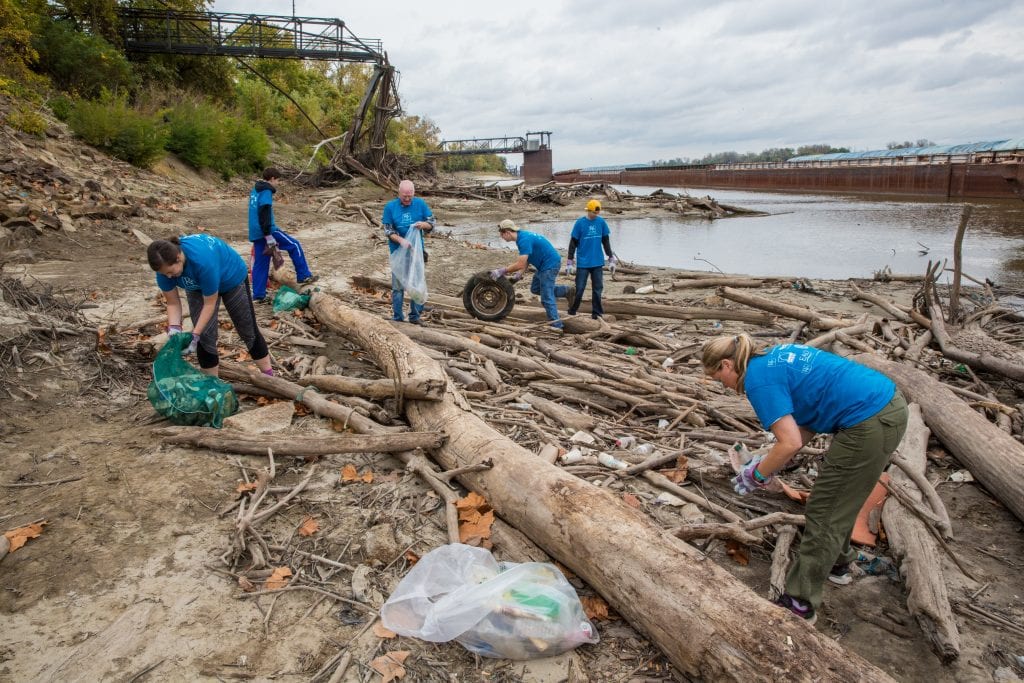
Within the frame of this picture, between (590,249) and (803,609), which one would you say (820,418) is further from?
(590,249)

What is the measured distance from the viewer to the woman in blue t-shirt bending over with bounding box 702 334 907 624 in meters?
3.15

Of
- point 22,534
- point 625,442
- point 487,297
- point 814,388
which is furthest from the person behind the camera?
point 487,297

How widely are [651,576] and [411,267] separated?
19.0 ft

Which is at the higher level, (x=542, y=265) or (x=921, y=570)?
(x=542, y=265)

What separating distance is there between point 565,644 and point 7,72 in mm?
20070

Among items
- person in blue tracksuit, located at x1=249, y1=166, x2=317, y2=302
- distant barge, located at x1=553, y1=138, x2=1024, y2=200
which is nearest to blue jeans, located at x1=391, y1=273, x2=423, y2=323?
person in blue tracksuit, located at x1=249, y1=166, x2=317, y2=302

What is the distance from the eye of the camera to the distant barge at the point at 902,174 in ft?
113

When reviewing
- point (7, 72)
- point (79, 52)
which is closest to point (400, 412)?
point (7, 72)

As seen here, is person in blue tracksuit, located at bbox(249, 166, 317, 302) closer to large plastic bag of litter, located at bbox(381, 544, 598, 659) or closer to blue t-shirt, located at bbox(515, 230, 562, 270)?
blue t-shirt, located at bbox(515, 230, 562, 270)

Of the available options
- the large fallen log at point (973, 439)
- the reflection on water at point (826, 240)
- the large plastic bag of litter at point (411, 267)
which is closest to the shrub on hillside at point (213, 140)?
the reflection on water at point (826, 240)

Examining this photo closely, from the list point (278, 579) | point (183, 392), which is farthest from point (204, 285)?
point (278, 579)

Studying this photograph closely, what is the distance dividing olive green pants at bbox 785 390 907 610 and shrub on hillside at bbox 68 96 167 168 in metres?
18.7

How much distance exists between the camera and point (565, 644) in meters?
2.94

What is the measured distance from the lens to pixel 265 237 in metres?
8.38
